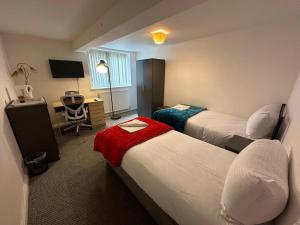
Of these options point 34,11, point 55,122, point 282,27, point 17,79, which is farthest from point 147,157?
point 17,79

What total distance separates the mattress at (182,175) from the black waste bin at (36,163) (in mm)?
1410

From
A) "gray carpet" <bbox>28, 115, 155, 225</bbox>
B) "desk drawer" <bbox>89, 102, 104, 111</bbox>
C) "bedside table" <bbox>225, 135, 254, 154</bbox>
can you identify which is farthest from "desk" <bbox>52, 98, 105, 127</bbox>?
"bedside table" <bbox>225, 135, 254, 154</bbox>

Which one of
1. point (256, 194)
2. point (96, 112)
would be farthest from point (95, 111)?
point (256, 194)

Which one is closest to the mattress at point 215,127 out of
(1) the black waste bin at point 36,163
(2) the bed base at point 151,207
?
(2) the bed base at point 151,207

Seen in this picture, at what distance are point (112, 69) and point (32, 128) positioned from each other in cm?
296

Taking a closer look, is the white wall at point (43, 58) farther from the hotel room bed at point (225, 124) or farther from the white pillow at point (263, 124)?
the white pillow at point (263, 124)

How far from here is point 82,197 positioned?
1557 mm

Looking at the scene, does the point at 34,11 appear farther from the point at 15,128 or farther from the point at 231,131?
the point at 231,131

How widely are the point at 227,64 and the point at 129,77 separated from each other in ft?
10.5

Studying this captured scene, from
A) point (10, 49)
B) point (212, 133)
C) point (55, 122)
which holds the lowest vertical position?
point (55, 122)

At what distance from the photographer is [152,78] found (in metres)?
3.58

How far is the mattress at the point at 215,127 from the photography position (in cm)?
204

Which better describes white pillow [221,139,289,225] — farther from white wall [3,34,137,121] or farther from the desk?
white wall [3,34,137,121]

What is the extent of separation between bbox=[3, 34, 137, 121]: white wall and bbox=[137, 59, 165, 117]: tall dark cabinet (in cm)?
159
